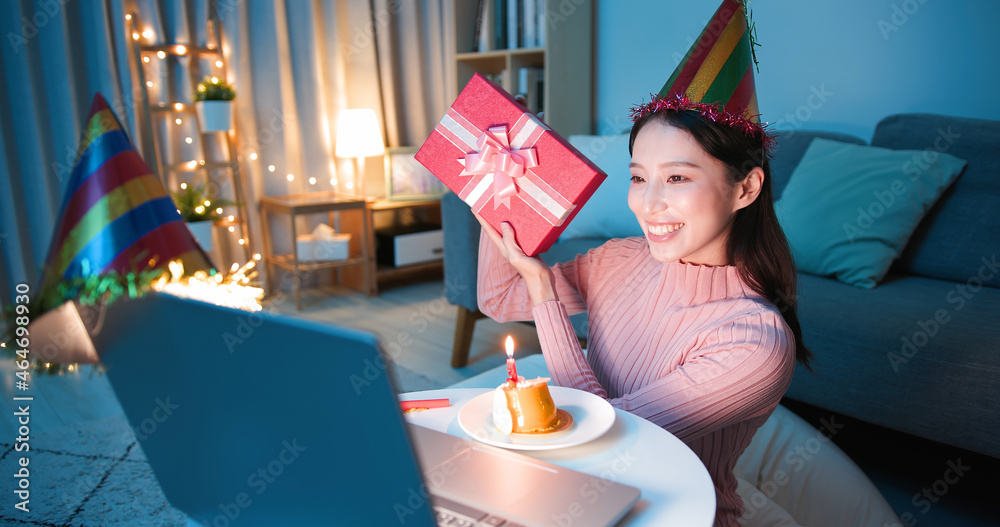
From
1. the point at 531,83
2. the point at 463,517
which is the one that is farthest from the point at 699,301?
the point at 531,83

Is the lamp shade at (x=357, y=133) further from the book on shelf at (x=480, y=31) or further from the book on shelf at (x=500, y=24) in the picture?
the book on shelf at (x=500, y=24)

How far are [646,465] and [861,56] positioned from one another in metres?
2.08

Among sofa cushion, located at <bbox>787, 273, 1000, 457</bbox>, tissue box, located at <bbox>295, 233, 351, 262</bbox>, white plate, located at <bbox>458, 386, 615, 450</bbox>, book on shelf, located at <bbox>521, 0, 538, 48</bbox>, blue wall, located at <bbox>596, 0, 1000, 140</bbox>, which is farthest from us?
tissue box, located at <bbox>295, 233, 351, 262</bbox>

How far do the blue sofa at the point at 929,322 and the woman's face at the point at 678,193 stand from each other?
28.4 inches

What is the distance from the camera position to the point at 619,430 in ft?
2.70

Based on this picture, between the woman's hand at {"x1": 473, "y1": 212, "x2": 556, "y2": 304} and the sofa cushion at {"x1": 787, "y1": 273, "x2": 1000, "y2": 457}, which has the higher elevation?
the woman's hand at {"x1": 473, "y1": 212, "x2": 556, "y2": 304}

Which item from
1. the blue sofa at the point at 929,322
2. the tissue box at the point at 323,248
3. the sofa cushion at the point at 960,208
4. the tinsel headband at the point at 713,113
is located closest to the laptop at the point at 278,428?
the tinsel headband at the point at 713,113

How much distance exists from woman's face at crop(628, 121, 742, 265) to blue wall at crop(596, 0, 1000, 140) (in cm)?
94

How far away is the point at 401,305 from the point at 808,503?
2.30 m

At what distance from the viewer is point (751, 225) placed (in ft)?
3.44

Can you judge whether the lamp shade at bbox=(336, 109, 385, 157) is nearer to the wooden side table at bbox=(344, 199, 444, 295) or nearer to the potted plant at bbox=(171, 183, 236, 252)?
the wooden side table at bbox=(344, 199, 444, 295)

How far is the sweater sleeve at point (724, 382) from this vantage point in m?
0.87

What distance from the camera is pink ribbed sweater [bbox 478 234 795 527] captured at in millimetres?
881

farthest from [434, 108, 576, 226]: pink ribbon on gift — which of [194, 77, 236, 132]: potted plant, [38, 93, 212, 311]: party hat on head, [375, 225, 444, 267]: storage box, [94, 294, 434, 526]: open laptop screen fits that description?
[375, 225, 444, 267]: storage box
